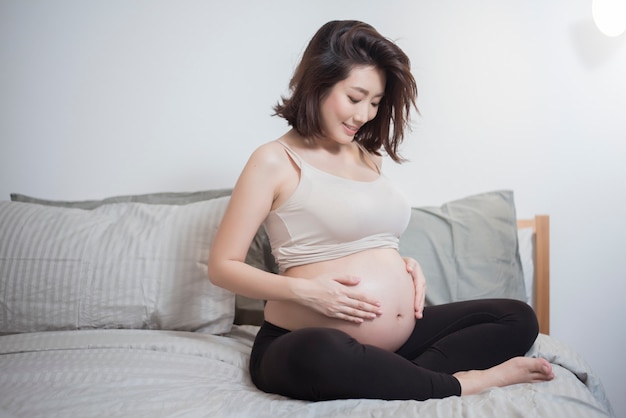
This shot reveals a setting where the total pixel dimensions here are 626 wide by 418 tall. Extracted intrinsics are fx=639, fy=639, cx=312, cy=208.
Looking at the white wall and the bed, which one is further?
the white wall

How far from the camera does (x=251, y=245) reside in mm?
1833

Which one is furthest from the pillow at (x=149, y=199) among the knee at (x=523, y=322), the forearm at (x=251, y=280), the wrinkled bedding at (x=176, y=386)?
the knee at (x=523, y=322)

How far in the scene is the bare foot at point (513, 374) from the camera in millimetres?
1271

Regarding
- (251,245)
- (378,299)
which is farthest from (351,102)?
(251,245)

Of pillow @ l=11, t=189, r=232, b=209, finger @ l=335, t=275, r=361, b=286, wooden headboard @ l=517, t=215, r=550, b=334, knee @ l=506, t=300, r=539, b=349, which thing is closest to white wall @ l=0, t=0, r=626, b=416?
wooden headboard @ l=517, t=215, r=550, b=334

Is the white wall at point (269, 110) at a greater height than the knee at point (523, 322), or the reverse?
the white wall at point (269, 110)

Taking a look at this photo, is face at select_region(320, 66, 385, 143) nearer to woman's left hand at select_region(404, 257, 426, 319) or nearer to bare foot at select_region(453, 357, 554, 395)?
woman's left hand at select_region(404, 257, 426, 319)

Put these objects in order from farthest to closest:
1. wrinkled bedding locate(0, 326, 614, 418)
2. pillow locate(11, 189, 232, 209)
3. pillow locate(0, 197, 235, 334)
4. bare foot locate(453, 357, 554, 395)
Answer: pillow locate(11, 189, 232, 209), pillow locate(0, 197, 235, 334), bare foot locate(453, 357, 554, 395), wrinkled bedding locate(0, 326, 614, 418)

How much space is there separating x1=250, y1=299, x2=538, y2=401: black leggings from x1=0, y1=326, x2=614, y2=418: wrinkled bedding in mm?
35

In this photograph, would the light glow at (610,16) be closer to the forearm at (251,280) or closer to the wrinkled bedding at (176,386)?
the wrinkled bedding at (176,386)

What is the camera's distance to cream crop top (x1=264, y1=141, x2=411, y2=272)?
1.41 meters

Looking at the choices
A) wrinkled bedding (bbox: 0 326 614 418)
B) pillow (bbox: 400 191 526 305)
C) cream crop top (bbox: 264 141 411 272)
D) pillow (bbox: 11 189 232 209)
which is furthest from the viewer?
pillow (bbox: 11 189 232 209)

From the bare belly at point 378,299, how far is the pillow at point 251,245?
15.0 inches

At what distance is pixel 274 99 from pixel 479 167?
2.45 feet
